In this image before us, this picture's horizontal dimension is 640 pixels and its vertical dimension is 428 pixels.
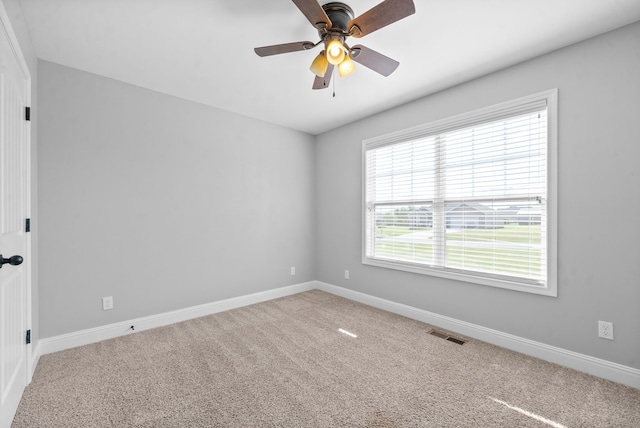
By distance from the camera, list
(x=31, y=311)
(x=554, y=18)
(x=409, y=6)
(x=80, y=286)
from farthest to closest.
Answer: (x=80, y=286) < (x=31, y=311) < (x=554, y=18) < (x=409, y=6)

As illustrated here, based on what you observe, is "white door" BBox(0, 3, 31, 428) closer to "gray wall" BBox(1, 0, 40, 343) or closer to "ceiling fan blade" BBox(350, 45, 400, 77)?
"gray wall" BBox(1, 0, 40, 343)

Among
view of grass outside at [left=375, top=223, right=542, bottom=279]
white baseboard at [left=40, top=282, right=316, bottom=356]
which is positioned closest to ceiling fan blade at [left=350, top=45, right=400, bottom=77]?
view of grass outside at [left=375, top=223, right=542, bottom=279]

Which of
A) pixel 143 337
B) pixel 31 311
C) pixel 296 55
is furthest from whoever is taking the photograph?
pixel 143 337

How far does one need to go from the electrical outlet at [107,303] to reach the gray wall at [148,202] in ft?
0.13

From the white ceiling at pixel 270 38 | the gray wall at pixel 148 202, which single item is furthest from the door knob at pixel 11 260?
the white ceiling at pixel 270 38

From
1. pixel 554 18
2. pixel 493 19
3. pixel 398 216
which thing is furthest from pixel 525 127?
pixel 398 216

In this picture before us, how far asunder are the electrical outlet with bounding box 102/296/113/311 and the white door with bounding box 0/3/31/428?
711mm

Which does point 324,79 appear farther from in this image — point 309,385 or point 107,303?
point 107,303

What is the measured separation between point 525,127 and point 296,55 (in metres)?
2.12

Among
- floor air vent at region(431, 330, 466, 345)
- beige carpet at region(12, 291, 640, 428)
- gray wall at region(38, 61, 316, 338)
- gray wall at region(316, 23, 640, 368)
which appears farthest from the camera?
floor air vent at region(431, 330, 466, 345)

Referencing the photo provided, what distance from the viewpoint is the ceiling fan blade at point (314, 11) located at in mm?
1535

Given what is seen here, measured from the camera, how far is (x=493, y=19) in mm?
2002

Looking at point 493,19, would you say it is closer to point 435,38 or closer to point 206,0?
point 435,38

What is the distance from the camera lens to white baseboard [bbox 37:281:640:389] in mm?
2143
